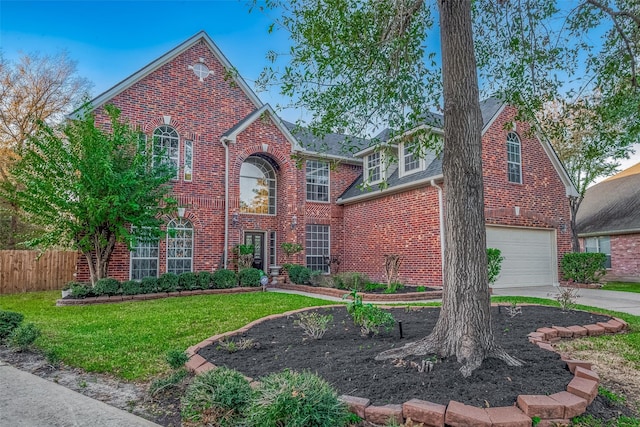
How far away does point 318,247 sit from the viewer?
55.2ft

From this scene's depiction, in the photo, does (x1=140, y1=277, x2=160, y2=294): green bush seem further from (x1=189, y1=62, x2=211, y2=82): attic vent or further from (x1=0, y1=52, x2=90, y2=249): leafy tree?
(x1=0, y1=52, x2=90, y2=249): leafy tree

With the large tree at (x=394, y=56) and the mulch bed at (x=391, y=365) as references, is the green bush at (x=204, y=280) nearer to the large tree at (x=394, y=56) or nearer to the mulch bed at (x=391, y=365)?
the mulch bed at (x=391, y=365)

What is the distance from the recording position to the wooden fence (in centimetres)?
1340

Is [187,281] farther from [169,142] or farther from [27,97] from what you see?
[27,97]

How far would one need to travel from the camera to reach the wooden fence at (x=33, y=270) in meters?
13.4

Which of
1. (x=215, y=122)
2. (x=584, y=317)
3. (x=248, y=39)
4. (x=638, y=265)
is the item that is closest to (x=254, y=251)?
(x=215, y=122)

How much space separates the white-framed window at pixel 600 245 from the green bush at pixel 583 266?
6094 mm

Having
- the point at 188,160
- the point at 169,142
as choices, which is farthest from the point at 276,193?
the point at 169,142

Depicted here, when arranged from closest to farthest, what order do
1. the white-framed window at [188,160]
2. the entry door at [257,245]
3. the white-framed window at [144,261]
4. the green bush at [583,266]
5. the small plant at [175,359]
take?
the small plant at [175,359], the white-framed window at [144,261], the green bush at [583,266], the white-framed window at [188,160], the entry door at [257,245]

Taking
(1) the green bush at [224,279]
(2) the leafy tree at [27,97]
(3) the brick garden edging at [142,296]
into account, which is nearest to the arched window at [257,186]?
(1) the green bush at [224,279]

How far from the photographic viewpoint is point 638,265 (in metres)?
17.6

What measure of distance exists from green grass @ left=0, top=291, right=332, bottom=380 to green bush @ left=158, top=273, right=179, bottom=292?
1.03 meters

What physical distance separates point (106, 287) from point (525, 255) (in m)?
13.8

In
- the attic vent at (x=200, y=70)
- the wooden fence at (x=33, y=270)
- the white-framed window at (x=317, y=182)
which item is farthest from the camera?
the white-framed window at (x=317, y=182)
